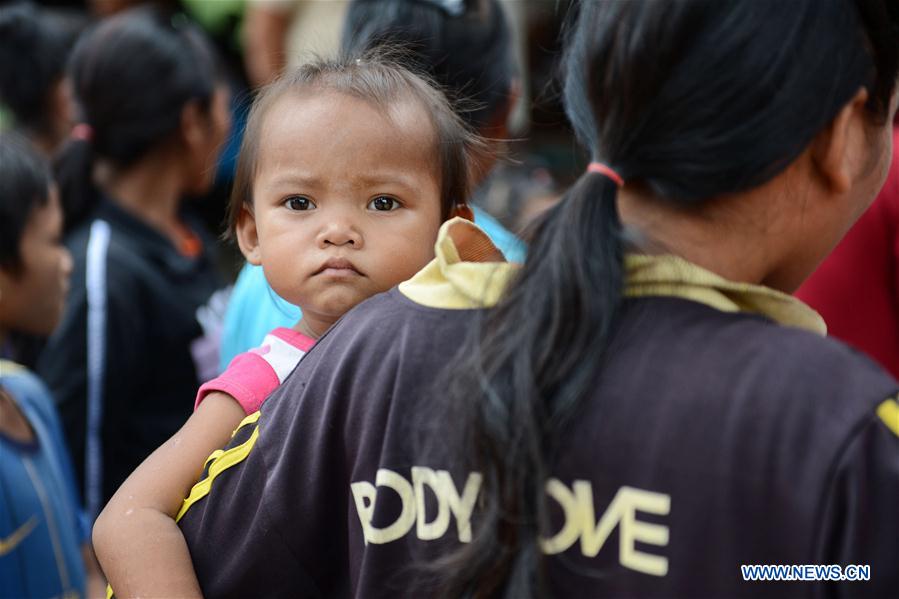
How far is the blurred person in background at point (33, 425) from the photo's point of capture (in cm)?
299

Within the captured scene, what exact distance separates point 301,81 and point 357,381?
2.47 ft

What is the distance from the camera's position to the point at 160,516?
5.52 ft

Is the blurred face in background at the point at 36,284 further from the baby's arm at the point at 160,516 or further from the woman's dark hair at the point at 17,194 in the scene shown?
the baby's arm at the point at 160,516

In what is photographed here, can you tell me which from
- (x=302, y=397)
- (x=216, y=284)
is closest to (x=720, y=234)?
(x=302, y=397)

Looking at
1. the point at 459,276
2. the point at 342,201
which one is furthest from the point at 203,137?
the point at 459,276

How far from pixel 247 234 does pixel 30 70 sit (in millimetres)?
3721

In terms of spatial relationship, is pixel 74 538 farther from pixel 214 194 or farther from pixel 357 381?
pixel 214 194

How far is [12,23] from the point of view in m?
5.55

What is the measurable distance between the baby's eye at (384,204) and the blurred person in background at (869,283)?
134 cm

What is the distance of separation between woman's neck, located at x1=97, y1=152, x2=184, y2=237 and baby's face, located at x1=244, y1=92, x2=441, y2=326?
7.27 feet

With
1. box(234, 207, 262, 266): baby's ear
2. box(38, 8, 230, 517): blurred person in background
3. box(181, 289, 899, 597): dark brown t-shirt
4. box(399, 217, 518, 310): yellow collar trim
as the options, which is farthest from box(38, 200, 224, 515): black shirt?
box(399, 217, 518, 310): yellow collar trim

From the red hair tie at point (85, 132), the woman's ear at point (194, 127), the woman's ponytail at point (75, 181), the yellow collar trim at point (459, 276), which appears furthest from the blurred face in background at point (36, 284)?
the yellow collar trim at point (459, 276)

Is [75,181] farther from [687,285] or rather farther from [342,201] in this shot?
[687,285]

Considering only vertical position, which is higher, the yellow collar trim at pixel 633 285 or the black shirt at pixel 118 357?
the yellow collar trim at pixel 633 285
